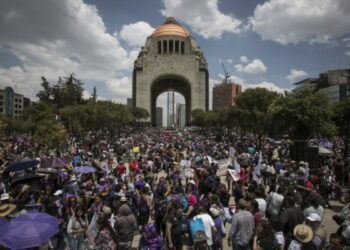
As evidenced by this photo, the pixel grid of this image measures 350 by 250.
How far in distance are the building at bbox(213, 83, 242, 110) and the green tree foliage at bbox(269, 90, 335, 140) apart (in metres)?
98.1

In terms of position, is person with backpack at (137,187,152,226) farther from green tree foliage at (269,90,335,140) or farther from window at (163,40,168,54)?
window at (163,40,168,54)

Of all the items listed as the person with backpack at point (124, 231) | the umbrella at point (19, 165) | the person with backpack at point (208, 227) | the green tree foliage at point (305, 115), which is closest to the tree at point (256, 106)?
the green tree foliage at point (305, 115)

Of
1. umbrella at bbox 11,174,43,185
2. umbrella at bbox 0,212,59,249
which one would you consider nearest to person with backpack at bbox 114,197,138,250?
umbrella at bbox 0,212,59,249

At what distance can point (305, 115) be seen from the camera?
17.8 meters

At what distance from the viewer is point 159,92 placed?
292 feet

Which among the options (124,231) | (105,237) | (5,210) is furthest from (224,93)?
(105,237)

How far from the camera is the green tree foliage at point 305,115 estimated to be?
17.8 m

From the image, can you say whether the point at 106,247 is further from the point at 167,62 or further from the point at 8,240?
the point at 167,62

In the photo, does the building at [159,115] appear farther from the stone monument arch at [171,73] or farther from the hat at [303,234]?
the hat at [303,234]

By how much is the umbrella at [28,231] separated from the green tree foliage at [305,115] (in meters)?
16.1

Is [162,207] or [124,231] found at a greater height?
[162,207]

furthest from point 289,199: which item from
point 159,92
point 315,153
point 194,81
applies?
point 159,92

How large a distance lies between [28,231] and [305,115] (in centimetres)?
1664

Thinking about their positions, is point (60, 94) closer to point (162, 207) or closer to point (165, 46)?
point (165, 46)
